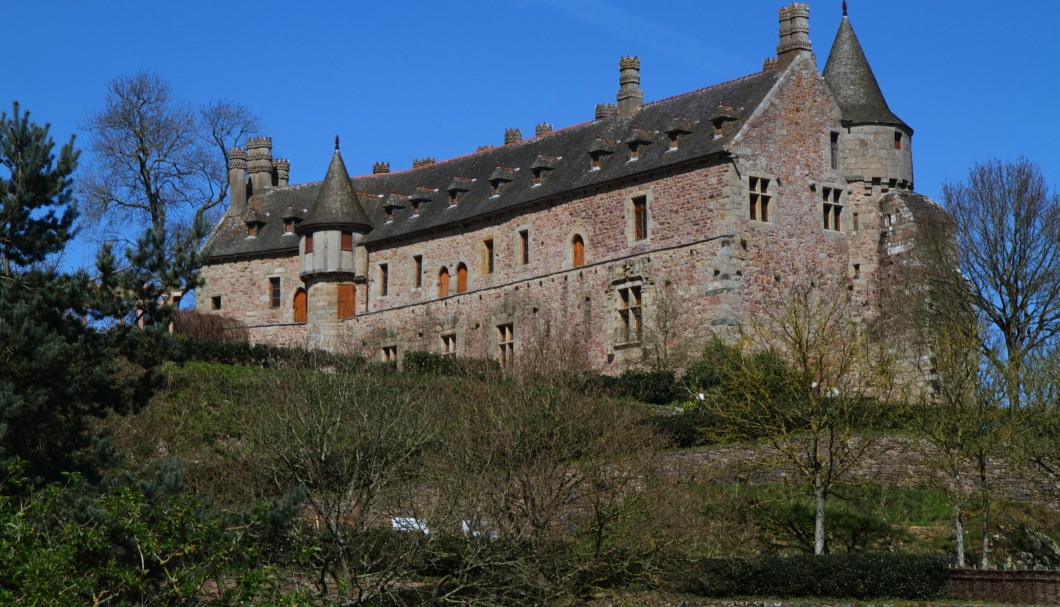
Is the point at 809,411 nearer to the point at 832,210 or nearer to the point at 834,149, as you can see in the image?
the point at 832,210

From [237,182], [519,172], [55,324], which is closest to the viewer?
[55,324]

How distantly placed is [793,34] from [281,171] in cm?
2209

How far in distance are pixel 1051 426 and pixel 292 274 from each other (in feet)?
93.5

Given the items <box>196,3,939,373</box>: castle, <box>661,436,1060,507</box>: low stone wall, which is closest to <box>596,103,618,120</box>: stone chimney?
<box>196,3,939,373</box>: castle

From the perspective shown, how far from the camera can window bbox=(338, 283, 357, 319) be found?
48.7 meters

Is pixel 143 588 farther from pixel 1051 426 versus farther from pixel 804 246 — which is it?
pixel 804 246

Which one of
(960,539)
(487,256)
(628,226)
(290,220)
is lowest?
(960,539)

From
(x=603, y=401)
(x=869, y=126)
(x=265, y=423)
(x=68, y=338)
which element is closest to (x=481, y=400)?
(x=603, y=401)

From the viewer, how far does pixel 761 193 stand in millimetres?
39594

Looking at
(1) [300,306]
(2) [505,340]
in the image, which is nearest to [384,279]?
(1) [300,306]

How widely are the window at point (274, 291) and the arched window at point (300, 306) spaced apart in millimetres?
770

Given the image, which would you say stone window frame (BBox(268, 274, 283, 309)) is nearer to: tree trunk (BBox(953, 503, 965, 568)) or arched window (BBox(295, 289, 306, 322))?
arched window (BBox(295, 289, 306, 322))

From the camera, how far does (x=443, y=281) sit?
1828 inches

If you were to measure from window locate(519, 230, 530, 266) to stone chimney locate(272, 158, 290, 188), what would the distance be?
14.8 meters
